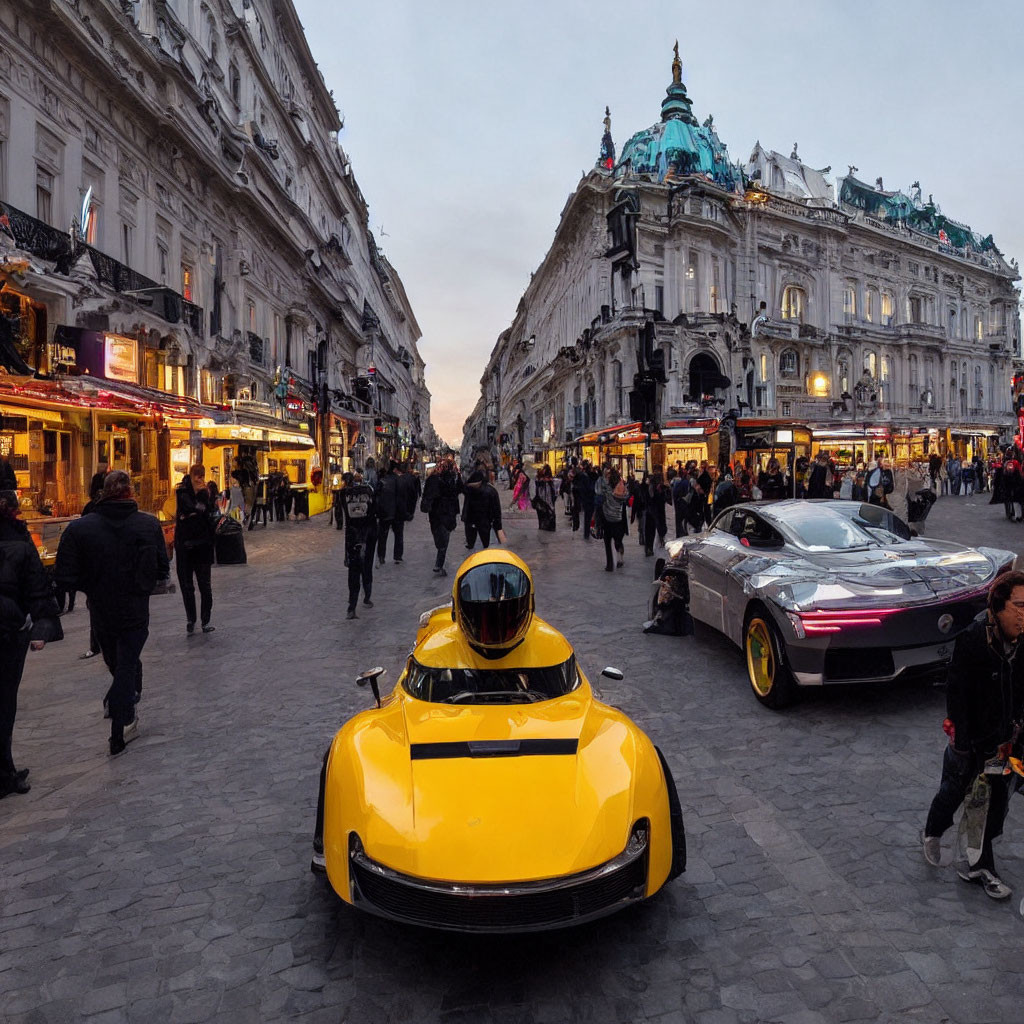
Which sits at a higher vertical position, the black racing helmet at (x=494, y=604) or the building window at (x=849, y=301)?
the building window at (x=849, y=301)

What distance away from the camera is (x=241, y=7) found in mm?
27734

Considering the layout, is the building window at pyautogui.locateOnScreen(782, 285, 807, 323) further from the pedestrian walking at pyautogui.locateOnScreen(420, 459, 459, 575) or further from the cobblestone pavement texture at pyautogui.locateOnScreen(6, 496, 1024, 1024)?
the cobblestone pavement texture at pyautogui.locateOnScreen(6, 496, 1024, 1024)

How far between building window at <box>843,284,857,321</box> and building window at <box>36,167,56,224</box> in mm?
53868

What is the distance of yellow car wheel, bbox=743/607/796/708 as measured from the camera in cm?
503

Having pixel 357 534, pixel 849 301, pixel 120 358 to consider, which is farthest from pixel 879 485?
pixel 849 301

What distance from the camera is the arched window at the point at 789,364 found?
49.4 meters

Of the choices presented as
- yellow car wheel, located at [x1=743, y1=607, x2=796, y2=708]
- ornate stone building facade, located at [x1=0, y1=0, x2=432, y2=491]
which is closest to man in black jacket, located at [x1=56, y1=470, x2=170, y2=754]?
yellow car wheel, located at [x1=743, y1=607, x2=796, y2=708]

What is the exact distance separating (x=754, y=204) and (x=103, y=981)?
54281 millimetres

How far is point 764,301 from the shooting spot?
4806 centimetres

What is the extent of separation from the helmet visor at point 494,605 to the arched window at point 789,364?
50967mm

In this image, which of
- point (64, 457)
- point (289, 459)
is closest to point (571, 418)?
point (289, 459)

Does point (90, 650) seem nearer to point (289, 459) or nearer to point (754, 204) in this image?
point (289, 459)

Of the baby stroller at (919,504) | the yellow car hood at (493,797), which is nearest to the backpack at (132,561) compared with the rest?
the yellow car hood at (493,797)

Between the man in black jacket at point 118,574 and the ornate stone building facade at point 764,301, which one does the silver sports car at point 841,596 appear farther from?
the ornate stone building facade at point 764,301
